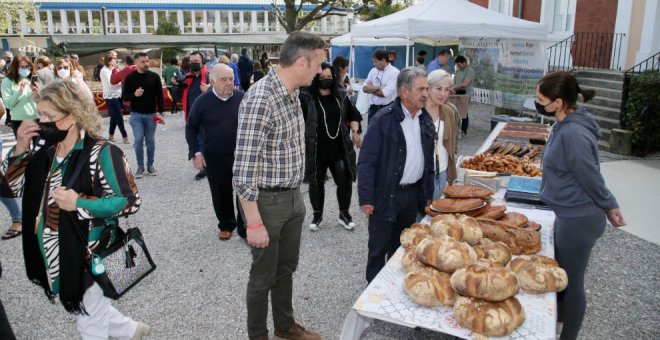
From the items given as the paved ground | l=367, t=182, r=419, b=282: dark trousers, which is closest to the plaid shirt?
l=367, t=182, r=419, b=282: dark trousers

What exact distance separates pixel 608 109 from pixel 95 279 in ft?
35.1

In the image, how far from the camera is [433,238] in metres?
2.65

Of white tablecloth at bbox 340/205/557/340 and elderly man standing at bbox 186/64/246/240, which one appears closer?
white tablecloth at bbox 340/205/557/340

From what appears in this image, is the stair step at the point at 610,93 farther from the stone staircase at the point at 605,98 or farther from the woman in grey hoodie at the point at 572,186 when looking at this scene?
the woman in grey hoodie at the point at 572,186

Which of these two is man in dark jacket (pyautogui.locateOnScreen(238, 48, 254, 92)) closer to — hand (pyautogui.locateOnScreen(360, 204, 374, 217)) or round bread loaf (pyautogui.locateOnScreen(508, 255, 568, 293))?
hand (pyautogui.locateOnScreen(360, 204, 374, 217))

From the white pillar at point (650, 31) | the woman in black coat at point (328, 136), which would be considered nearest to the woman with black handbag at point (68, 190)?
the woman in black coat at point (328, 136)

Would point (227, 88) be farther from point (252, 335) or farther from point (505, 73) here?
point (505, 73)

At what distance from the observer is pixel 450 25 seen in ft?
31.5

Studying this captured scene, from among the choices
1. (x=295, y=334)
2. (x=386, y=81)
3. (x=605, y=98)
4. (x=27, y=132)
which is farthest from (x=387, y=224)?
(x=605, y=98)

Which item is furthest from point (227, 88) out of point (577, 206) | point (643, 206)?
point (643, 206)

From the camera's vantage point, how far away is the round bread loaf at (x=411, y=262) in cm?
262

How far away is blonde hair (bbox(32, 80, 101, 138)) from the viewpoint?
2514 millimetres

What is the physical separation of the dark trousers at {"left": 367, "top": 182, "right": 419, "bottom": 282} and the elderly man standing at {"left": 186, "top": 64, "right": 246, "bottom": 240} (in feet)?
6.49

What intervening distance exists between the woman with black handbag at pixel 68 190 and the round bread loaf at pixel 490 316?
70.4 inches
